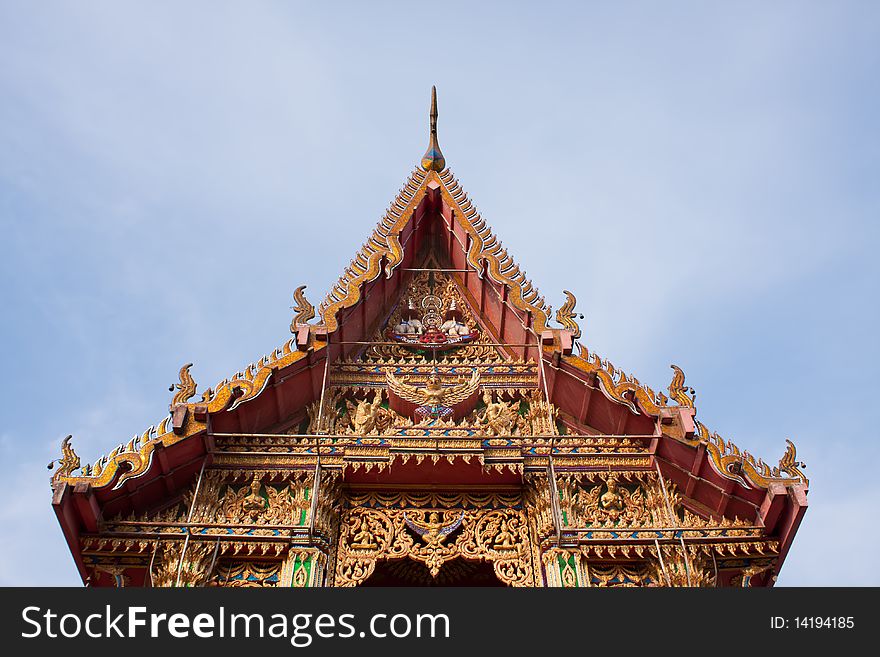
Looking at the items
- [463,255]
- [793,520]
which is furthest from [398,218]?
[793,520]

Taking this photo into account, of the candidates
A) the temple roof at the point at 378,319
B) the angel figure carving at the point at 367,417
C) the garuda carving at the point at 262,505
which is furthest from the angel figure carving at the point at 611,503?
the garuda carving at the point at 262,505

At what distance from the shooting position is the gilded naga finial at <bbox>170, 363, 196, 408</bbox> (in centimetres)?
1213

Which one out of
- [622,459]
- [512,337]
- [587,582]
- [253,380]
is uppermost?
[512,337]

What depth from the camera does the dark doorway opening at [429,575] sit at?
11969 mm

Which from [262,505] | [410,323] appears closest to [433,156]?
[410,323]

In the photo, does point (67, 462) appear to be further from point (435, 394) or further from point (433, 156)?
point (433, 156)

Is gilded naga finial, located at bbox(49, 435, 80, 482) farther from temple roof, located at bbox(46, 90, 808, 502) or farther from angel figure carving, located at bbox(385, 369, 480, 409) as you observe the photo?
angel figure carving, located at bbox(385, 369, 480, 409)

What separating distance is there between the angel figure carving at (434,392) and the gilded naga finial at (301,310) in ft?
4.44

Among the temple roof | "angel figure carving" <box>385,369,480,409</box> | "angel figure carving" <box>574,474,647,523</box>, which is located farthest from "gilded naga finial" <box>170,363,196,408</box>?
"angel figure carving" <box>574,474,647,523</box>

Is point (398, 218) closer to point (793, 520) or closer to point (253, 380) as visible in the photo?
point (253, 380)

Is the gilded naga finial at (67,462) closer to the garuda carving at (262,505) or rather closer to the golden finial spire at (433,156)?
the garuda carving at (262,505)

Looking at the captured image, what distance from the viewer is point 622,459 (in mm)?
12367

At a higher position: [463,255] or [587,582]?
[463,255]

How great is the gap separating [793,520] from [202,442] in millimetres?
6892
